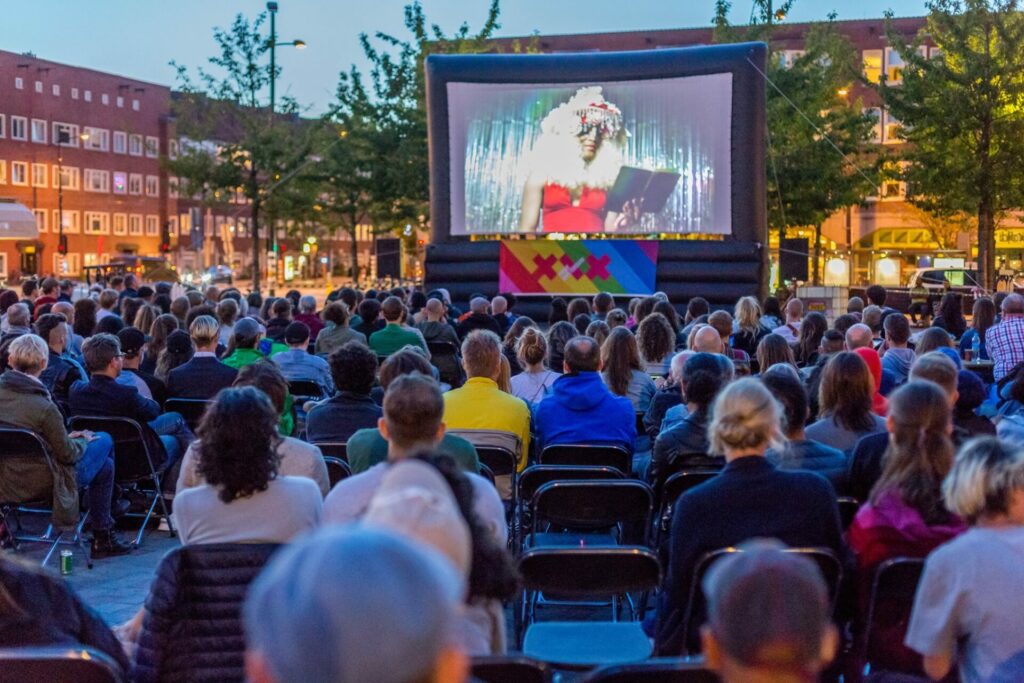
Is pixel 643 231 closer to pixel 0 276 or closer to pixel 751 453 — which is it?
pixel 751 453

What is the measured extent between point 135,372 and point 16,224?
97.1ft

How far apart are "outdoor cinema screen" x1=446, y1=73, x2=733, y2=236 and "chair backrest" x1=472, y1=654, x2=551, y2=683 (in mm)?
20381

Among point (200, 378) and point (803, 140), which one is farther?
point (803, 140)

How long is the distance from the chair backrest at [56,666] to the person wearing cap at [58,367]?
19.6ft

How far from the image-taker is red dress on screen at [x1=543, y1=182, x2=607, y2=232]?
23672 millimetres

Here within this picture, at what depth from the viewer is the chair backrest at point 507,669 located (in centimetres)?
311

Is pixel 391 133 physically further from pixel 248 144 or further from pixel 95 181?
pixel 95 181

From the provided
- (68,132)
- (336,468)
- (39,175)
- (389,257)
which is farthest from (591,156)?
(68,132)

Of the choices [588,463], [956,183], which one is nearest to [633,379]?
[588,463]

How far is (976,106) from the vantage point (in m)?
29.0

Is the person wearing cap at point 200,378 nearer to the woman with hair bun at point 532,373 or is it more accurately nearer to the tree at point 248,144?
the woman with hair bun at point 532,373

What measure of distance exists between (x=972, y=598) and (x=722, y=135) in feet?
65.4

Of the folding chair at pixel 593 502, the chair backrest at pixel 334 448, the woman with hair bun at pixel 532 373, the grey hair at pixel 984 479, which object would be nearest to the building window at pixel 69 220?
the woman with hair bun at pixel 532 373

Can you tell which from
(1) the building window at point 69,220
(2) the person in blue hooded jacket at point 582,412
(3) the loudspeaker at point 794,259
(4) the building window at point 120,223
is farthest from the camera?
(4) the building window at point 120,223
